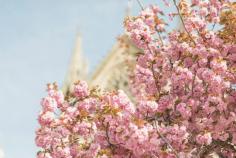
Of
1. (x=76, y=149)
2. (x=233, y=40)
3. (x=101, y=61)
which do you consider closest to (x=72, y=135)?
(x=76, y=149)

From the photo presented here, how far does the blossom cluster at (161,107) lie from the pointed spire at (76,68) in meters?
19.5

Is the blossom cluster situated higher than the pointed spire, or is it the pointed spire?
the pointed spire

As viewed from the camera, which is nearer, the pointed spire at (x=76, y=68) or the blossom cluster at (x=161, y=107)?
the blossom cluster at (x=161, y=107)

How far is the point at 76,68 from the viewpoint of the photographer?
3222 centimetres

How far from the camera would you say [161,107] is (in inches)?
356

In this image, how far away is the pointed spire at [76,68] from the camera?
3018 cm

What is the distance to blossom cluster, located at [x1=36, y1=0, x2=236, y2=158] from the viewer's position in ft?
27.7

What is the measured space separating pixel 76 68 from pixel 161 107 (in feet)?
76.8

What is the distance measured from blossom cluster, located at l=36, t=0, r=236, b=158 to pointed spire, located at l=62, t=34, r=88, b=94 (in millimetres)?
19450

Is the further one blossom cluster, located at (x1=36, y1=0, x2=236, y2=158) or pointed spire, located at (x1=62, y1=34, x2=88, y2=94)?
pointed spire, located at (x1=62, y1=34, x2=88, y2=94)

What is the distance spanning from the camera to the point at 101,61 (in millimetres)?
29297

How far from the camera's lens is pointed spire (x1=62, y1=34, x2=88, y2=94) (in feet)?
99.0

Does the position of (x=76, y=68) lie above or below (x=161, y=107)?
above

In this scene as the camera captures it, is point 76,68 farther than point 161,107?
Yes
